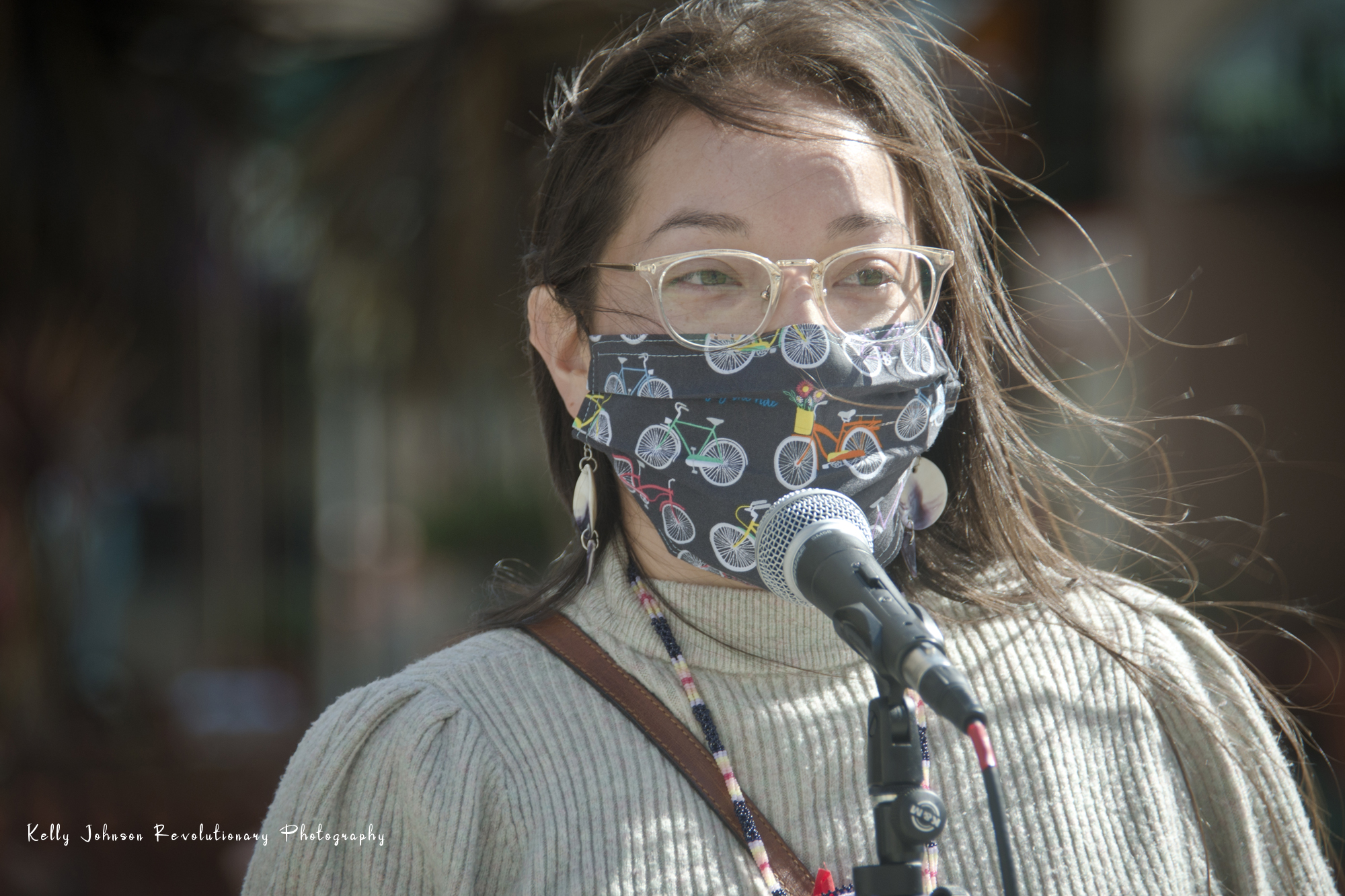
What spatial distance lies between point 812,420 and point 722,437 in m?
0.14

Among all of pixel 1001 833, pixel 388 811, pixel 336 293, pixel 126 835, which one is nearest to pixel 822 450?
pixel 1001 833

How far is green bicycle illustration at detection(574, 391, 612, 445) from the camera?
1704 mm

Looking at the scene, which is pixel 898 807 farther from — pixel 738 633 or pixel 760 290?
pixel 760 290

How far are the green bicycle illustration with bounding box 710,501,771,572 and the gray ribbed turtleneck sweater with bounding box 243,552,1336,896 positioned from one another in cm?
15

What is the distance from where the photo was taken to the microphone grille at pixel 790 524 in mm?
1138

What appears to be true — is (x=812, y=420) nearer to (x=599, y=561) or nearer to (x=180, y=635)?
(x=599, y=561)

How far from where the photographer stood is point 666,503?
1.64 meters

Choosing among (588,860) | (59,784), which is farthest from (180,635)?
(588,860)

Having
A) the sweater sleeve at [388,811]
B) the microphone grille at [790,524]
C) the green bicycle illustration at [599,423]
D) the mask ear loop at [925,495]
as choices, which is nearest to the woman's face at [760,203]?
the green bicycle illustration at [599,423]

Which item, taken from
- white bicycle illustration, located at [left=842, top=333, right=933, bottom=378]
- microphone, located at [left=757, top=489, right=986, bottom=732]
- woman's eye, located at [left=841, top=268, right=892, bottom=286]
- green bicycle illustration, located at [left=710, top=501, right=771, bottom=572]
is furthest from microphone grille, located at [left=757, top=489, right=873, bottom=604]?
woman's eye, located at [left=841, top=268, right=892, bottom=286]

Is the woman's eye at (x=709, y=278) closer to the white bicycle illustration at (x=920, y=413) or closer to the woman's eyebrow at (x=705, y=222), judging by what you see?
the woman's eyebrow at (x=705, y=222)

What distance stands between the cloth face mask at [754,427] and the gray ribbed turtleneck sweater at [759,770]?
7.2 inches

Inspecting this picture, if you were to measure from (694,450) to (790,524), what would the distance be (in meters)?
0.48

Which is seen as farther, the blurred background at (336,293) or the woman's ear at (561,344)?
the blurred background at (336,293)
